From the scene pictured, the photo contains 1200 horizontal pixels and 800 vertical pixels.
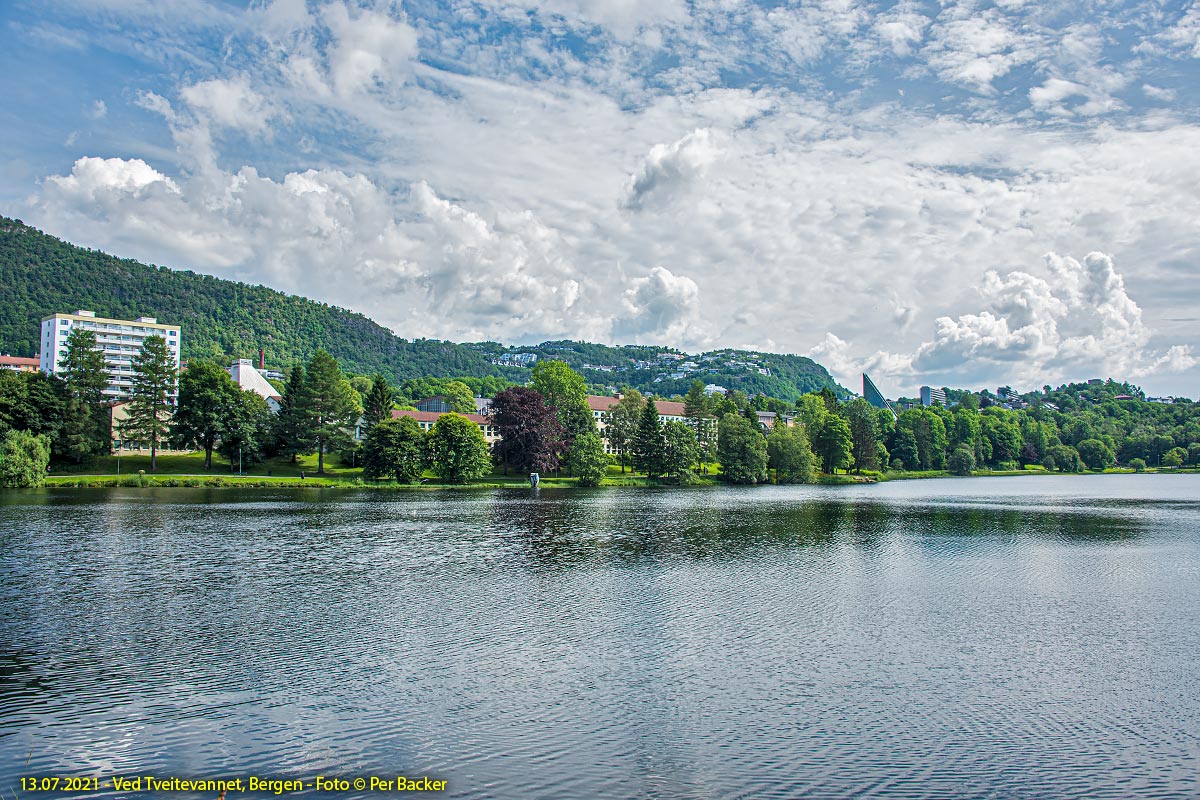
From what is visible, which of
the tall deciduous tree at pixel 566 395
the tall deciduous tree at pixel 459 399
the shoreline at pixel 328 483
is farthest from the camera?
the tall deciduous tree at pixel 459 399

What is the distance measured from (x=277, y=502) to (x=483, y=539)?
1117 inches

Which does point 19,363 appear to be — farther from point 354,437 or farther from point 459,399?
point 354,437

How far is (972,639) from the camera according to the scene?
69.7 feet

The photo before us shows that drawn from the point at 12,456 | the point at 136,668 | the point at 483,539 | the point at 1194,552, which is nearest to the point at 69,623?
the point at 136,668

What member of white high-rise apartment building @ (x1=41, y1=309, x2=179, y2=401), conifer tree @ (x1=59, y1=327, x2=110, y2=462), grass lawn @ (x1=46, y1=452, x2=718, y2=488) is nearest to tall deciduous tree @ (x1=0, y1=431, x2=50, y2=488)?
grass lawn @ (x1=46, y1=452, x2=718, y2=488)

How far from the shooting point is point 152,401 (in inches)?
3406

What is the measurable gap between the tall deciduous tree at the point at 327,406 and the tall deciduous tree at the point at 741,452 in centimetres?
4980

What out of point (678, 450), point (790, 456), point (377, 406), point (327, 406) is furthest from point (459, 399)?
point (790, 456)

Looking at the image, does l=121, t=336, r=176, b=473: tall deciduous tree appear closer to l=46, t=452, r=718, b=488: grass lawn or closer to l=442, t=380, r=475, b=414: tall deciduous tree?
l=46, t=452, r=718, b=488: grass lawn

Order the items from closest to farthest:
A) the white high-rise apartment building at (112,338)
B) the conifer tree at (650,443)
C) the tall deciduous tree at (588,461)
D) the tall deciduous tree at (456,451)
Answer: the tall deciduous tree at (456,451) < the tall deciduous tree at (588,461) < the conifer tree at (650,443) < the white high-rise apartment building at (112,338)

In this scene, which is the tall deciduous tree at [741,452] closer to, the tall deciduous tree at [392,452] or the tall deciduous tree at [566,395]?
the tall deciduous tree at [566,395]

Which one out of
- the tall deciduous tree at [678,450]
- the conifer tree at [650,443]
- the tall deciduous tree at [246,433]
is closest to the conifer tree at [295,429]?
the tall deciduous tree at [246,433]

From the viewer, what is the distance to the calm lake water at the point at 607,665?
41.7 feet

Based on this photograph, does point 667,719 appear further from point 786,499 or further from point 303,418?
point 303,418
